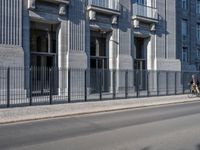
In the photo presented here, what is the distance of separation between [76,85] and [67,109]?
521 cm

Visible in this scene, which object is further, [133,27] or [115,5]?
[133,27]

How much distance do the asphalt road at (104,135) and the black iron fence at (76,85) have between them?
184 inches

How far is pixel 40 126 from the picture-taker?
13.8 meters

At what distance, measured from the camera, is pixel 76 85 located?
24078 millimetres

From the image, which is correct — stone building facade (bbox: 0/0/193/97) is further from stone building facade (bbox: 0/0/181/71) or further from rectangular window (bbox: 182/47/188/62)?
rectangular window (bbox: 182/47/188/62)

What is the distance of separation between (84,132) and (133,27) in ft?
70.5

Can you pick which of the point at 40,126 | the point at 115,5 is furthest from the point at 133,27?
the point at 40,126

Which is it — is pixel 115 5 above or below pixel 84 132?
above

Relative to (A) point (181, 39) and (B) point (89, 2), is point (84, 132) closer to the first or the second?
(B) point (89, 2)

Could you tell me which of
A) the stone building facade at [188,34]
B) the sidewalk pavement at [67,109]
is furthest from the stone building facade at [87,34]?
the stone building facade at [188,34]

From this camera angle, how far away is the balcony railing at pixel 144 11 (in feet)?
107

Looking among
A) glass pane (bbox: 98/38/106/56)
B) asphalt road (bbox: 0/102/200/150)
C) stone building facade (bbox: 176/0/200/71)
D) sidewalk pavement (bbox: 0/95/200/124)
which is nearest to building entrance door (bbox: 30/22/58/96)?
sidewalk pavement (bbox: 0/95/200/124)

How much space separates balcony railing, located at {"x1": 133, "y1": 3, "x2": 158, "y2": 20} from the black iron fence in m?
5.98

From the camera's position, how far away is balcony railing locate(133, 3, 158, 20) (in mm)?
32688
